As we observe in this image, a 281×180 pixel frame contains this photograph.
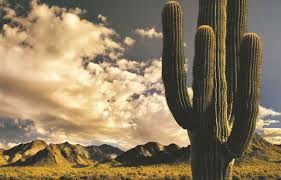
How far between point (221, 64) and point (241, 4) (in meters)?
2.09

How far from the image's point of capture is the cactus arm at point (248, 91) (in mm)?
10602

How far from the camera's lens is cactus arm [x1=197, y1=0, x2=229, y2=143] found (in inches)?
431

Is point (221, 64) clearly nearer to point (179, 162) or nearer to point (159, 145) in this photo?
point (179, 162)

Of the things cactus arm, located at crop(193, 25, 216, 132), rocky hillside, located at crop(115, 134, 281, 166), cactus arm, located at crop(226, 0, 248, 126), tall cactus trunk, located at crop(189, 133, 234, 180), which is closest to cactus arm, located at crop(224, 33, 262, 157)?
tall cactus trunk, located at crop(189, 133, 234, 180)

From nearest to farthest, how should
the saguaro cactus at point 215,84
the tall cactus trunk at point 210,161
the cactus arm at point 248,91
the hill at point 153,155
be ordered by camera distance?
the cactus arm at point 248,91 < the saguaro cactus at point 215,84 < the tall cactus trunk at point 210,161 < the hill at point 153,155

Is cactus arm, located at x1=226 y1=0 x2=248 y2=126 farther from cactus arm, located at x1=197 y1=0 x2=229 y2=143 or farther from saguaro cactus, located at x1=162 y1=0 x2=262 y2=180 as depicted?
cactus arm, located at x1=197 y1=0 x2=229 y2=143

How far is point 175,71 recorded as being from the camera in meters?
11.3

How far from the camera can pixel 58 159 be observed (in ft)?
581

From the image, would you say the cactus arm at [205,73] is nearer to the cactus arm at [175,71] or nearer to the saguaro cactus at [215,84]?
the saguaro cactus at [215,84]

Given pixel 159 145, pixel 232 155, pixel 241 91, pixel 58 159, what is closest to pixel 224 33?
pixel 241 91

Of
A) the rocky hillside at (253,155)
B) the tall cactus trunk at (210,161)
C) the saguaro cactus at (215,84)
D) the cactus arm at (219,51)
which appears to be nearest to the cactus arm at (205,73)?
the saguaro cactus at (215,84)

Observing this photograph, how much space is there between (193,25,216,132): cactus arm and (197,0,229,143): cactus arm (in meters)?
0.18

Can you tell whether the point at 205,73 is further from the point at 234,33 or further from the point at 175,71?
the point at 234,33

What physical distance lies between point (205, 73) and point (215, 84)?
438 millimetres
